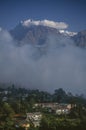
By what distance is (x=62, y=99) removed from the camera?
16.7 metres

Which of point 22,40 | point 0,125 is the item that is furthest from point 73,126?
point 22,40

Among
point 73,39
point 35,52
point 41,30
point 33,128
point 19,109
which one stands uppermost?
point 41,30

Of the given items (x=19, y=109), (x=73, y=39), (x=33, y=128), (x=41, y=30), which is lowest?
(x=33, y=128)

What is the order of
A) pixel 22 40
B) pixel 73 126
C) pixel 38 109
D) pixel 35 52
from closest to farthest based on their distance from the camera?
pixel 73 126, pixel 38 109, pixel 35 52, pixel 22 40

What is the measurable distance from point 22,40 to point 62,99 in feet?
159

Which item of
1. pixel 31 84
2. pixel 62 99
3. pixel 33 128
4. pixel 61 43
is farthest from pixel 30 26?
pixel 33 128

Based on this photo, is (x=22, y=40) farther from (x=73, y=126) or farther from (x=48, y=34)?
(x=73, y=126)

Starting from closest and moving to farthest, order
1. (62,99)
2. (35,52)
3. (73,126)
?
(73,126) < (62,99) < (35,52)

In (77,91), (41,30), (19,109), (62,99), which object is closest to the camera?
(19,109)

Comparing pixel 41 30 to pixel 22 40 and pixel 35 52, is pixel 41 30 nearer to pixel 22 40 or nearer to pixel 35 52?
pixel 22 40

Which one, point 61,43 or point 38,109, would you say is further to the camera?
point 61,43

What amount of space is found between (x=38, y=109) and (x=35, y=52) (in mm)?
40099

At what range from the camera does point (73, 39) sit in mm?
57938

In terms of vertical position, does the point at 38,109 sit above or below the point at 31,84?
below
